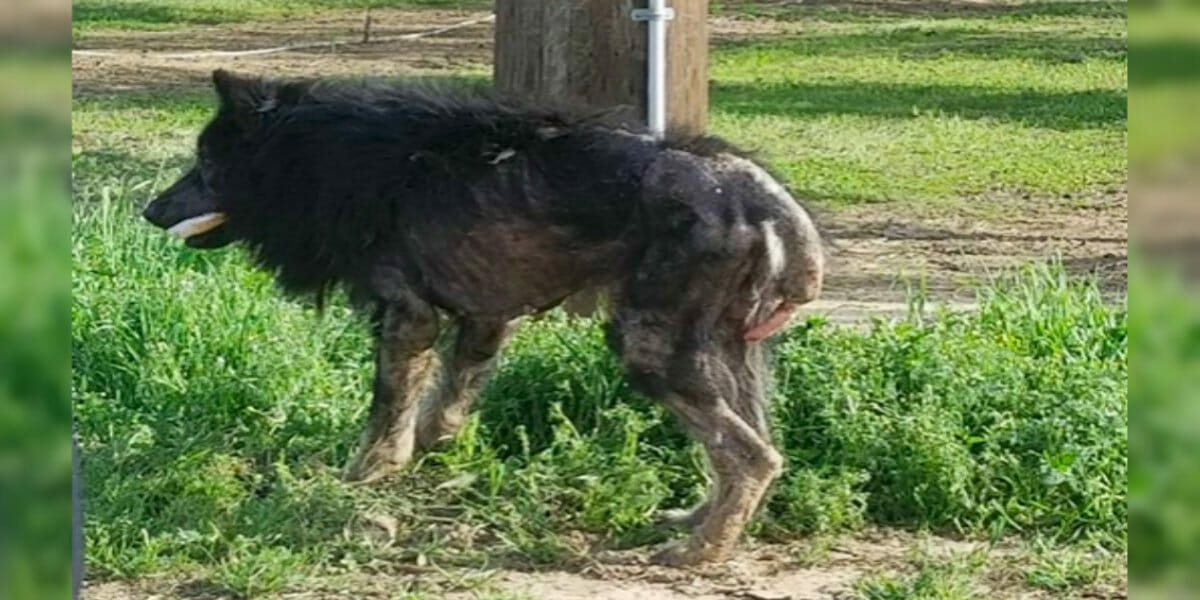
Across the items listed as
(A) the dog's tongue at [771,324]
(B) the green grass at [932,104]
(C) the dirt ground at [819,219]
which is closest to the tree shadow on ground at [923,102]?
(B) the green grass at [932,104]

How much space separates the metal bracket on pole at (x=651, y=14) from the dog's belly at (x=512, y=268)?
1362 millimetres

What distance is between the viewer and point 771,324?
5523mm

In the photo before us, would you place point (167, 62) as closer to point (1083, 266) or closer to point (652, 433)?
point (1083, 266)

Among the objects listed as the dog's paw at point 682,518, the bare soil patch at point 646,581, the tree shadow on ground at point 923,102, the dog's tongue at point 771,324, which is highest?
the tree shadow on ground at point 923,102

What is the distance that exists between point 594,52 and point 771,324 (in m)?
1.67

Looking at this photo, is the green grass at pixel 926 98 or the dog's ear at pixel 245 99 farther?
the green grass at pixel 926 98

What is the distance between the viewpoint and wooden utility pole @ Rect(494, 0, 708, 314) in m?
6.73

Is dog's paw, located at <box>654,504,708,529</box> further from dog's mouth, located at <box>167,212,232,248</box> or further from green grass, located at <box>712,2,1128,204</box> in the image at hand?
green grass, located at <box>712,2,1128,204</box>

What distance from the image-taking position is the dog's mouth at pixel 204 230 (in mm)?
6000

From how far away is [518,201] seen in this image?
557 cm

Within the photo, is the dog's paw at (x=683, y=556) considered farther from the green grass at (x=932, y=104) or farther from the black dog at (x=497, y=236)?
the green grass at (x=932, y=104)

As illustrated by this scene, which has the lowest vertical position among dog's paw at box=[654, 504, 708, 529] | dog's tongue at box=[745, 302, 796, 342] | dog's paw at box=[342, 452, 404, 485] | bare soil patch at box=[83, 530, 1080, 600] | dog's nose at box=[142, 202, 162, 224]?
bare soil patch at box=[83, 530, 1080, 600]

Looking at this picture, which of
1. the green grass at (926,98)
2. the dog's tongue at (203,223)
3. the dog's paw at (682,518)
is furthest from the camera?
the green grass at (926,98)

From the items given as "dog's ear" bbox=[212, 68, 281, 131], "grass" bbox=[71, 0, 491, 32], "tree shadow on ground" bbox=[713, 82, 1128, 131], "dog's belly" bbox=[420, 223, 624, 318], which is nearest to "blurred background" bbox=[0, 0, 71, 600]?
"dog's belly" bbox=[420, 223, 624, 318]
